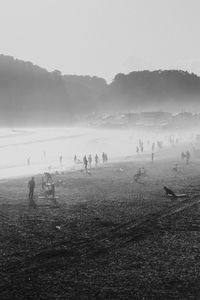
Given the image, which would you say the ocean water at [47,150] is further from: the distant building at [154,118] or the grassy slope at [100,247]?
the grassy slope at [100,247]

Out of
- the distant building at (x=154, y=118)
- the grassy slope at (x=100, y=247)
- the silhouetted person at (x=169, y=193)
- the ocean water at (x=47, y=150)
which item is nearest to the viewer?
the grassy slope at (x=100, y=247)

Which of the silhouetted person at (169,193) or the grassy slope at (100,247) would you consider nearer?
the grassy slope at (100,247)

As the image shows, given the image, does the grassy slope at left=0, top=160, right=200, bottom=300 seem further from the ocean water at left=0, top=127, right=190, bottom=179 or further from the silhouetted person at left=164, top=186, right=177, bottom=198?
the ocean water at left=0, top=127, right=190, bottom=179

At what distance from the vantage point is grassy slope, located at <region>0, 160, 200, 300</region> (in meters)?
14.9

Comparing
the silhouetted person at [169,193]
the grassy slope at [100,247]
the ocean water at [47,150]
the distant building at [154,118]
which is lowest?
the grassy slope at [100,247]

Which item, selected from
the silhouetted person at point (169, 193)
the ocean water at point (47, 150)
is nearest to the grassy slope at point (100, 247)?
the silhouetted person at point (169, 193)

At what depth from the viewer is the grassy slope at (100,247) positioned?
14867 mm

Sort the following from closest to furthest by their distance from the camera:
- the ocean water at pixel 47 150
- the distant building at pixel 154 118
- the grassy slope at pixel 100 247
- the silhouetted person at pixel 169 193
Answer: the grassy slope at pixel 100 247, the silhouetted person at pixel 169 193, the ocean water at pixel 47 150, the distant building at pixel 154 118

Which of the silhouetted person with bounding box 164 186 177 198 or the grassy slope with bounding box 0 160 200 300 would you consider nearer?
the grassy slope with bounding box 0 160 200 300

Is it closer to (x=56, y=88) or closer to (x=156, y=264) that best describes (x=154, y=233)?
(x=156, y=264)

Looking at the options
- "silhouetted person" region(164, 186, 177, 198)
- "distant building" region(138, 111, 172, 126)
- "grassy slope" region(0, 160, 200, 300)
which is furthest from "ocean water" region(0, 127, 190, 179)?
"silhouetted person" region(164, 186, 177, 198)

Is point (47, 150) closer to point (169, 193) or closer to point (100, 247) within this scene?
point (169, 193)

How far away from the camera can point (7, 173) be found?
5091 cm

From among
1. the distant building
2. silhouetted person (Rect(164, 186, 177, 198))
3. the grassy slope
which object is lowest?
the grassy slope
